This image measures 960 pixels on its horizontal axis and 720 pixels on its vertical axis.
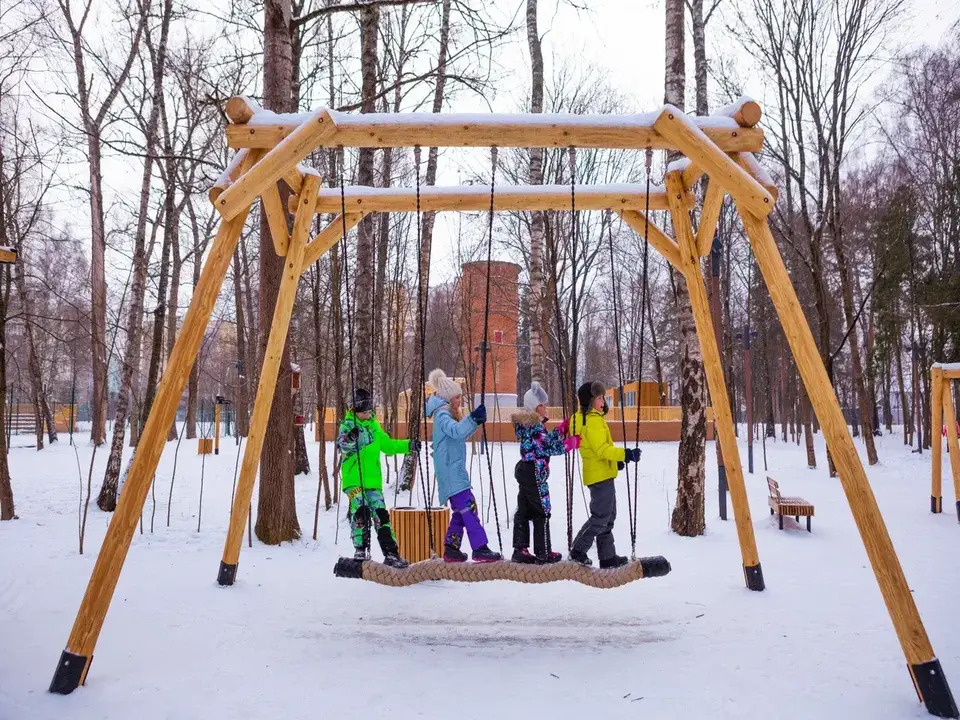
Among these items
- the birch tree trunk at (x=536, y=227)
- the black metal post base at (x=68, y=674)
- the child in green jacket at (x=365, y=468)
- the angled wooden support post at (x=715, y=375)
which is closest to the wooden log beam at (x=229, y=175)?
the child in green jacket at (x=365, y=468)

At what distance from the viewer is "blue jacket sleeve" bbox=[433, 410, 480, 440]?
483 centimetres

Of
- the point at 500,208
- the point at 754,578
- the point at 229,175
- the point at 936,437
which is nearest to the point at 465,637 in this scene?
the point at 754,578

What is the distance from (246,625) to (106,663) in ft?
2.99

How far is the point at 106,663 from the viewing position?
12.7 feet

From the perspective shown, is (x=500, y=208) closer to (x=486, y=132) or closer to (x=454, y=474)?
(x=486, y=132)

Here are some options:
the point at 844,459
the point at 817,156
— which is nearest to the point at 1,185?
the point at 844,459

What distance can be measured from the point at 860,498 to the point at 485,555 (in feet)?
7.28

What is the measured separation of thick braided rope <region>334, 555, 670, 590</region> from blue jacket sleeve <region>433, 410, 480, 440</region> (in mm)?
924

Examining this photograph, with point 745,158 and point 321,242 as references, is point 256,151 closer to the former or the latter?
point 321,242

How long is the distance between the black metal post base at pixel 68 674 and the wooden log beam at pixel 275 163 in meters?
2.40

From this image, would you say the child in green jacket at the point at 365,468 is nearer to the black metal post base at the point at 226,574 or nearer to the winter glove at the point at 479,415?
the winter glove at the point at 479,415

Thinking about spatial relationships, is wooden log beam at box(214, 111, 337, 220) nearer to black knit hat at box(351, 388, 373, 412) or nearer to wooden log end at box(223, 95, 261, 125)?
wooden log end at box(223, 95, 261, 125)

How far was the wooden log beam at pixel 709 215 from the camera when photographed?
4992 millimetres

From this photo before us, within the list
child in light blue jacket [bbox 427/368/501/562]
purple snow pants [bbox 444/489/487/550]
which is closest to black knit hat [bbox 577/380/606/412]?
child in light blue jacket [bbox 427/368/501/562]
